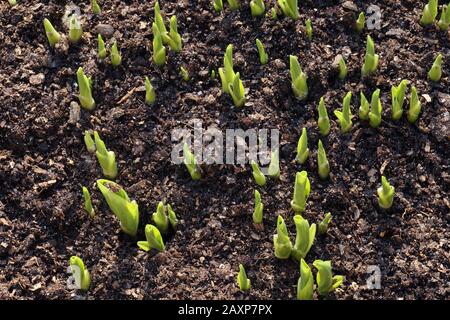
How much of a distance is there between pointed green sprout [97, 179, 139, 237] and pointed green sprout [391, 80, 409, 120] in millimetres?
944

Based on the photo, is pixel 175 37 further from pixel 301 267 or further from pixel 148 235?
pixel 301 267

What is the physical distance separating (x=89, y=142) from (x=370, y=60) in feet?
3.40

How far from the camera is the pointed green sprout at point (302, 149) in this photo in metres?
2.27

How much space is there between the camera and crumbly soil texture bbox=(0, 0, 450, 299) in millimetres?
2197

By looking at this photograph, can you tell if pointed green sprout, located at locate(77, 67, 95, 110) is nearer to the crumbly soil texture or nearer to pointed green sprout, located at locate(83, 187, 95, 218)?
the crumbly soil texture

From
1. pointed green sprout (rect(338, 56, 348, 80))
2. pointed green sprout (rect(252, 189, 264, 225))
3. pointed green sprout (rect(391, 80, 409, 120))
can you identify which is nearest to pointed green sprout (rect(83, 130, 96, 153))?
pointed green sprout (rect(252, 189, 264, 225))

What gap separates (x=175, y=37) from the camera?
2.57 metres

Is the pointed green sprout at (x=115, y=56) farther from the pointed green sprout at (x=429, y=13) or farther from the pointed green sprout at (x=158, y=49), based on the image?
the pointed green sprout at (x=429, y=13)

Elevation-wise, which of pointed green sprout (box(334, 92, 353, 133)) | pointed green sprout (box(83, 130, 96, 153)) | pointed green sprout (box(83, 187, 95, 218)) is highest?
pointed green sprout (box(334, 92, 353, 133))

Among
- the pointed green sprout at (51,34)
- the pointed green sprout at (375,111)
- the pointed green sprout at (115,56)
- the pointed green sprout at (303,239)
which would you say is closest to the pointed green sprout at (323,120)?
the pointed green sprout at (375,111)

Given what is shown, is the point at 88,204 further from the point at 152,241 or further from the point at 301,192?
the point at 301,192

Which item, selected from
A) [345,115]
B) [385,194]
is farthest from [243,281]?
[345,115]

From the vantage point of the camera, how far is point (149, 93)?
8.16 ft

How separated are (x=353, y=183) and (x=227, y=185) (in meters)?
0.42
